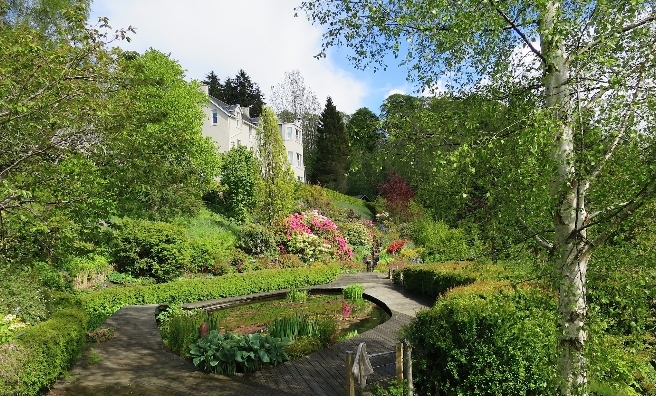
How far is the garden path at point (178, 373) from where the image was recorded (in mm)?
7105

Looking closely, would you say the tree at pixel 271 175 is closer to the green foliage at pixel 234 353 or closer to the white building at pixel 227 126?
the white building at pixel 227 126

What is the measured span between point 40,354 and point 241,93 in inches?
2304

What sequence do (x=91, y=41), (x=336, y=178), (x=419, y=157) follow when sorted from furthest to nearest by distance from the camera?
(x=336, y=178) → (x=91, y=41) → (x=419, y=157)

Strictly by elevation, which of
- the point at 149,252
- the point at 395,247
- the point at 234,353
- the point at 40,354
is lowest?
the point at 234,353

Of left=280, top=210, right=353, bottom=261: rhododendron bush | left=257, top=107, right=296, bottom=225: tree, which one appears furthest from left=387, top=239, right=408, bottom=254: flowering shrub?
left=257, top=107, right=296, bottom=225: tree

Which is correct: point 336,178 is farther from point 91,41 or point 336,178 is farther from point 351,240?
point 91,41

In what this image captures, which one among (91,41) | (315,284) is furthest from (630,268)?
(315,284)

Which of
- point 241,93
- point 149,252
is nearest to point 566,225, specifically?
point 149,252

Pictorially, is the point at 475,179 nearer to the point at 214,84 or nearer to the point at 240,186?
the point at 240,186

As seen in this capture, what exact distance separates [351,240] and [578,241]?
2411 cm

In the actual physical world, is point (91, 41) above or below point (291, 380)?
above

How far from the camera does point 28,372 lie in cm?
→ 640

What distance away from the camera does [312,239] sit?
75.8ft

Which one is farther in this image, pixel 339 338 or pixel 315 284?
pixel 315 284
